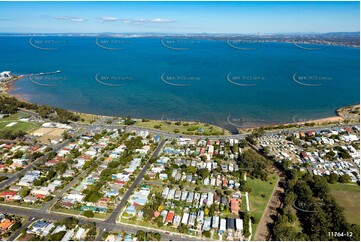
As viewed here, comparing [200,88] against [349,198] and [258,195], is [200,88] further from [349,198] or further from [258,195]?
[349,198]

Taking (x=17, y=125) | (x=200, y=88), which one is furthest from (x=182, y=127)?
(x=17, y=125)

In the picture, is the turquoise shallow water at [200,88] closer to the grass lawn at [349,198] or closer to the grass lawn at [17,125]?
the grass lawn at [17,125]

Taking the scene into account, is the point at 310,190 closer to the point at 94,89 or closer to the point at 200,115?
the point at 200,115

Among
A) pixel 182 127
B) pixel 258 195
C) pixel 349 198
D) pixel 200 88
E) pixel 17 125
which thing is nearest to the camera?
pixel 349 198

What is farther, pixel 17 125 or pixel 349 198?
pixel 17 125

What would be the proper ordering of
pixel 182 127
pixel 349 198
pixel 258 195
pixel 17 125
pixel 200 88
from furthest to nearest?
1. pixel 200 88
2. pixel 182 127
3. pixel 17 125
4. pixel 258 195
5. pixel 349 198
